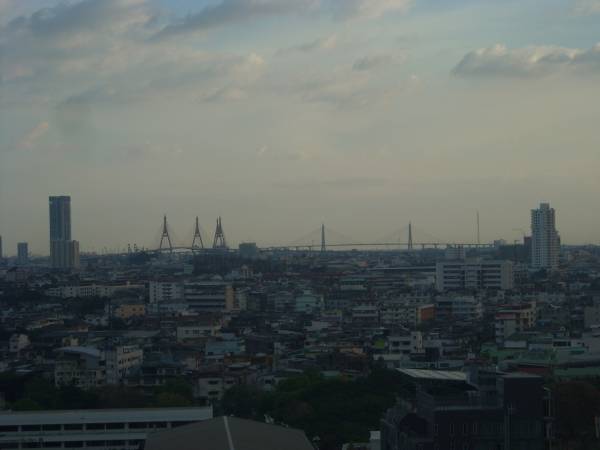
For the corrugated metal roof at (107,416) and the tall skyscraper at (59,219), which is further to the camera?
the tall skyscraper at (59,219)

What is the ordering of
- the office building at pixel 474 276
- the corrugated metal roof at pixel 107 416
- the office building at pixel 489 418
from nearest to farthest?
the office building at pixel 489 418 → the corrugated metal roof at pixel 107 416 → the office building at pixel 474 276

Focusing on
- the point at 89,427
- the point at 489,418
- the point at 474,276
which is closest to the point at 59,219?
the point at 474,276

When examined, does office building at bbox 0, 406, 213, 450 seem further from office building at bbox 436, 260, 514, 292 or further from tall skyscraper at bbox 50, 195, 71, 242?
tall skyscraper at bbox 50, 195, 71, 242

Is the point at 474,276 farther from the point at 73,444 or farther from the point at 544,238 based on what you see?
the point at 73,444

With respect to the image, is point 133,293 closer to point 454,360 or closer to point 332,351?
point 332,351

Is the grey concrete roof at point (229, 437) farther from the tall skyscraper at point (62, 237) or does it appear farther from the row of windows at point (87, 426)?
the tall skyscraper at point (62, 237)

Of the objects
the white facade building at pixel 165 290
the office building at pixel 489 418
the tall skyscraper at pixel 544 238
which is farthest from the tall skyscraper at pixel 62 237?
the office building at pixel 489 418

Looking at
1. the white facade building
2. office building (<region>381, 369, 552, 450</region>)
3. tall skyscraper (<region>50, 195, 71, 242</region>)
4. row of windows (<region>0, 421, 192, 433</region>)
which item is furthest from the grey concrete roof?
tall skyscraper (<region>50, 195, 71, 242</region>)
